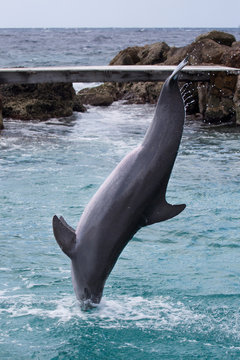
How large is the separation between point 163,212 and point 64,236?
0.74 m

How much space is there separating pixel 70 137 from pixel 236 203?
603 centimetres

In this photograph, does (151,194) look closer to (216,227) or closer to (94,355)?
(94,355)

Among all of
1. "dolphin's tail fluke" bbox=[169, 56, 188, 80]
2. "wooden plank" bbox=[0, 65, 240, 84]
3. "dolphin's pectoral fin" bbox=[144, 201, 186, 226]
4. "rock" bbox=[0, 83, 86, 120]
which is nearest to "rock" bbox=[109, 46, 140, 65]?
"rock" bbox=[0, 83, 86, 120]

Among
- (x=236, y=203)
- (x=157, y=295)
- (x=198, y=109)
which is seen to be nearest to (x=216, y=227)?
(x=236, y=203)

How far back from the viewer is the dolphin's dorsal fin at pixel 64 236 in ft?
14.1

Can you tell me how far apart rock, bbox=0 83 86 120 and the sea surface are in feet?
14.2

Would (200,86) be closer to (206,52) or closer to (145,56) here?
(206,52)

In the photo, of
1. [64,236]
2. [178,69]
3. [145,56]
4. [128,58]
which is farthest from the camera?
[145,56]

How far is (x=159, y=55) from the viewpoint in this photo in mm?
22656

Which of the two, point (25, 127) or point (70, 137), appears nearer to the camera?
point (70, 137)

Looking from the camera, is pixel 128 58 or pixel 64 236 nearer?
pixel 64 236

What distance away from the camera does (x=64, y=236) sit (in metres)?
4.38

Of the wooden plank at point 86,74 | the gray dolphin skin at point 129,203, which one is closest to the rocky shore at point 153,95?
the wooden plank at point 86,74

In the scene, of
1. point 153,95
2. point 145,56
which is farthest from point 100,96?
point 145,56
